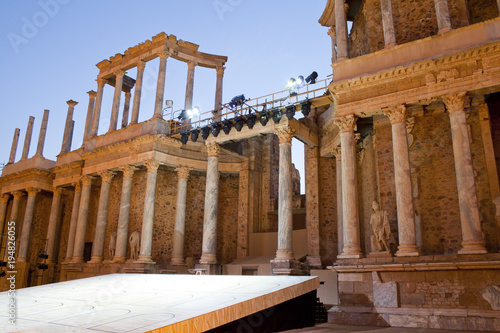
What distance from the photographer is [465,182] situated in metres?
11.6

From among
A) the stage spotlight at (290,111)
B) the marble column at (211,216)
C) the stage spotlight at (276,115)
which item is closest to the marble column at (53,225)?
the marble column at (211,216)

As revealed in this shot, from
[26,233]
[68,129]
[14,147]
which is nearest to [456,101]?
[68,129]

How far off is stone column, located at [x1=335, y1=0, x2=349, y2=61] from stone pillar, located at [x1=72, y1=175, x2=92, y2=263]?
16916 millimetres

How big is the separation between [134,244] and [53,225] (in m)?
8.51

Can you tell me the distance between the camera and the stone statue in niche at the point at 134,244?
67.0ft

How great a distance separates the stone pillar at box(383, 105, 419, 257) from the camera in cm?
1198

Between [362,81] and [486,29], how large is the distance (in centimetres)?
403

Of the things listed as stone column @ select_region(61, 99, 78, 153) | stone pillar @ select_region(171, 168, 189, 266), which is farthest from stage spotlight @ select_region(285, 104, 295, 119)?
stone column @ select_region(61, 99, 78, 153)

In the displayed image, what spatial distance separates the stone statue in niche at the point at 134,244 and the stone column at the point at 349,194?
11.8 m

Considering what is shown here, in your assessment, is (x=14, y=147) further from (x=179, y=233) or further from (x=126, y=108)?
(x=179, y=233)

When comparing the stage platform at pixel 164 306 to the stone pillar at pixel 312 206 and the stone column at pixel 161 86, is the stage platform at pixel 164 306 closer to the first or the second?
the stone pillar at pixel 312 206

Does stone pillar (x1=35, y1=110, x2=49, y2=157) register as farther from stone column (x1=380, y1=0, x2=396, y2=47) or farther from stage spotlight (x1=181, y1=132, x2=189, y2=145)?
stone column (x1=380, y1=0, x2=396, y2=47)

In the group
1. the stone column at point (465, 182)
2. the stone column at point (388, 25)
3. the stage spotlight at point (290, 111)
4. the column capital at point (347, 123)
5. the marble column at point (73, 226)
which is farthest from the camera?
the marble column at point (73, 226)

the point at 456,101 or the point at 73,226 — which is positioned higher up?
the point at 456,101
